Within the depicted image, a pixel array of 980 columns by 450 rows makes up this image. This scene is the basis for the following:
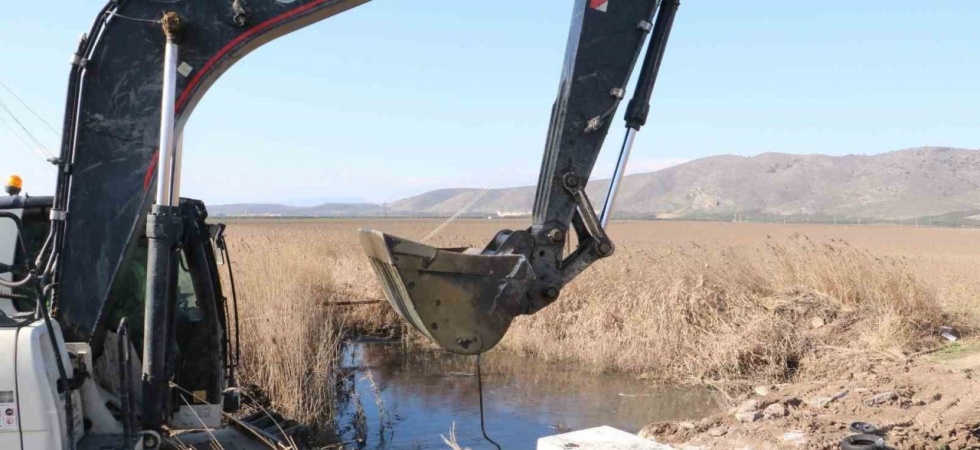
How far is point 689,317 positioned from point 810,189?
151885 millimetres

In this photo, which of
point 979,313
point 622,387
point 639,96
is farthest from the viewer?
point 979,313

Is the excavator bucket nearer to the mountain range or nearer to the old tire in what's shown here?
the old tire

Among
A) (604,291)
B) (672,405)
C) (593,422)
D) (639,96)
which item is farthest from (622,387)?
(639,96)

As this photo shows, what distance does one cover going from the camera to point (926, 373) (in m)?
8.69

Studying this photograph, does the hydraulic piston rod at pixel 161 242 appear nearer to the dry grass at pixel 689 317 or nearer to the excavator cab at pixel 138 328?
the excavator cab at pixel 138 328

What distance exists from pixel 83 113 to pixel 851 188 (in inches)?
6166

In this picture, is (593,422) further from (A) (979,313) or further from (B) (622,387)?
(A) (979,313)

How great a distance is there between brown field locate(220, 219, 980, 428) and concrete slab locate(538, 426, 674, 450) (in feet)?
12.1

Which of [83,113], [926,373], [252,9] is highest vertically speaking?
[252,9]

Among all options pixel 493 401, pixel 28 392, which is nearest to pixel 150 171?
pixel 28 392

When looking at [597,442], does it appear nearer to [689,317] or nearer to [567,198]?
[567,198]

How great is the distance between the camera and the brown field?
915 cm

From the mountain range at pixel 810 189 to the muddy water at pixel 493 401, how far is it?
335ft

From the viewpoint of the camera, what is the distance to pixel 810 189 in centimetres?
15250
